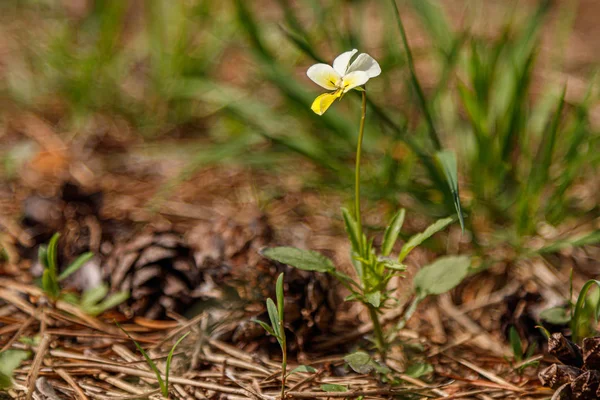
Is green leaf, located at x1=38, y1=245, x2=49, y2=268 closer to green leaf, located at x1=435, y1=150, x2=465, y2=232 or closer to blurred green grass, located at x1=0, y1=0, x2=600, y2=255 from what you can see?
blurred green grass, located at x1=0, y1=0, x2=600, y2=255

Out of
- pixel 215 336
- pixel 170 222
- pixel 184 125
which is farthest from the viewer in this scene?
pixel 184 125

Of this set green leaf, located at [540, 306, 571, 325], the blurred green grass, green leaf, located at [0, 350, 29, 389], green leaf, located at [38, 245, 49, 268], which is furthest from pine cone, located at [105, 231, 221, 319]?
green leaf, located at [540, 306, 571, 325]

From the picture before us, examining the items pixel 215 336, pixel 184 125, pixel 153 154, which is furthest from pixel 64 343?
pixel 184 125

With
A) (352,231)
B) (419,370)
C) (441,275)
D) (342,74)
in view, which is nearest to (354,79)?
(342,74)

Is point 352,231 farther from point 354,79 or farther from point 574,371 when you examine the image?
point 574,371

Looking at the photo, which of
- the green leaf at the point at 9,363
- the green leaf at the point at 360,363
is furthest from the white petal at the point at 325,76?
the green leaf at the point at 9,363

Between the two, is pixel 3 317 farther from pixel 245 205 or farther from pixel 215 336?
pixel 245 205

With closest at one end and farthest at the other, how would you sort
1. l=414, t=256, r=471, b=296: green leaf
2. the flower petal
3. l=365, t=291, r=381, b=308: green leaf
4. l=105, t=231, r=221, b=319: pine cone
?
the flower petal < l=365, t=291, r=381, b=308: green leaf < l=414, t=256, r=471, b=296: green leaf < l=105, t=231, r=221, b=319: pine cone
